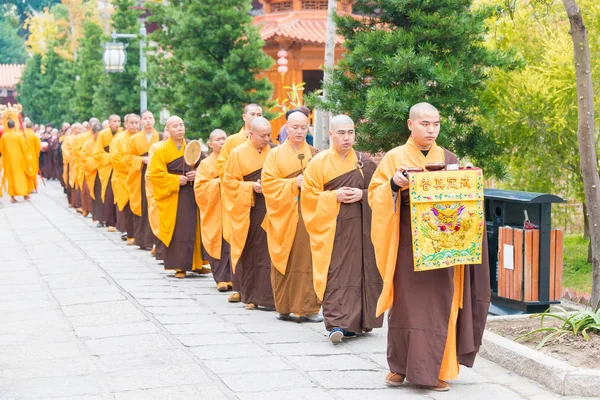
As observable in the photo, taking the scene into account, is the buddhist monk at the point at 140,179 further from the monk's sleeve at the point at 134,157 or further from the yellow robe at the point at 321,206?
the yellow robe at the point at 321,206

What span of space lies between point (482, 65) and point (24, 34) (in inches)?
2720

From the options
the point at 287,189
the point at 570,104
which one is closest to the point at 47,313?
the point at 287,189

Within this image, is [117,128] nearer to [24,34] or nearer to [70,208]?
[70,208]

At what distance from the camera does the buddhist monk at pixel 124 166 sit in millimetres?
14266

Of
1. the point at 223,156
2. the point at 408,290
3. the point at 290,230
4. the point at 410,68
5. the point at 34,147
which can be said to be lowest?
the point at 408,290

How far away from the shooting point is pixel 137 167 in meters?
13.6

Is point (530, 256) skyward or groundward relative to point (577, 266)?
skyward

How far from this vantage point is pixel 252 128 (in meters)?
9.05

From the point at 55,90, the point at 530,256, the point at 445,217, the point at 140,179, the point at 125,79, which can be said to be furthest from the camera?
the point at 55,90

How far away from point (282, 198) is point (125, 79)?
1715 cm

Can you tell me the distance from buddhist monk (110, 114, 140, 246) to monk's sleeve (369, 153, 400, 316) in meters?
8.57

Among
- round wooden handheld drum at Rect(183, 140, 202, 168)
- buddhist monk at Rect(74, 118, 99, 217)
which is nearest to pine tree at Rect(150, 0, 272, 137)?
buddhist monk at Rect(74, 118, 99, 217)

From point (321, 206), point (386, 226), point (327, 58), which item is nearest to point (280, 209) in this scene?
point (321, 206)

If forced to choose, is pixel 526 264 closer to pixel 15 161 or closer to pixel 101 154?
pixel 101 154
